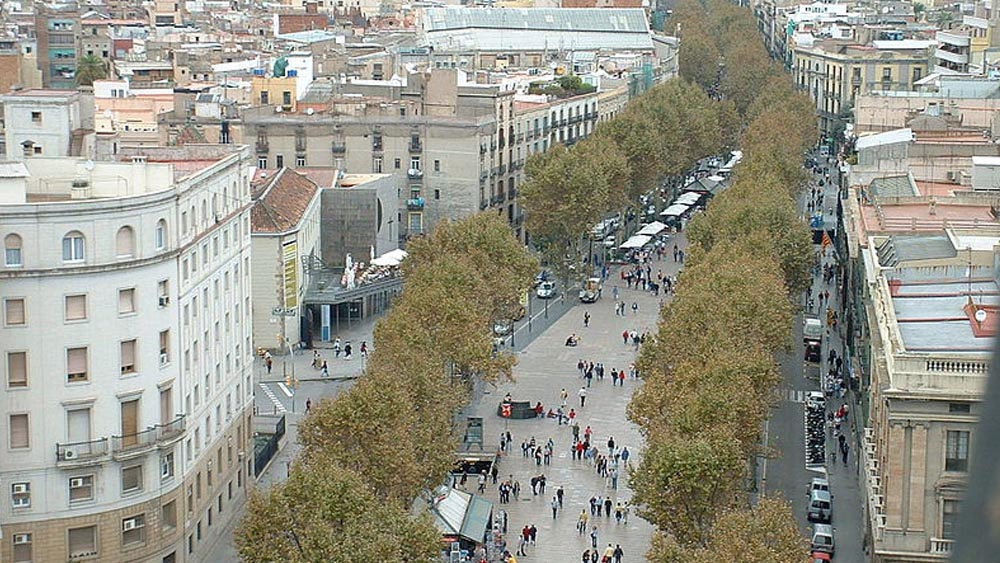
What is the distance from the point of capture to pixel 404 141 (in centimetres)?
11088

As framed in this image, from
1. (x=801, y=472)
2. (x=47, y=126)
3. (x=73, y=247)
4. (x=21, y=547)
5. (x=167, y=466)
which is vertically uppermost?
(x=47, y=126)

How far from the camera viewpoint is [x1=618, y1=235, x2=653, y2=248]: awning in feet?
379

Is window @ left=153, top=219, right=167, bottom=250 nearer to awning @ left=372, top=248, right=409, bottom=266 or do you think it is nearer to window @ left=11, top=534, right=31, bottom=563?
window @ left=11, top=534, right=31, bottom=563

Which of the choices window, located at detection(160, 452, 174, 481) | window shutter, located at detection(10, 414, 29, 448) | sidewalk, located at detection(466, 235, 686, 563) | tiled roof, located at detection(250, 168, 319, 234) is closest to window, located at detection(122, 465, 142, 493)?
window, located at detection(160, 452, 174, 481)

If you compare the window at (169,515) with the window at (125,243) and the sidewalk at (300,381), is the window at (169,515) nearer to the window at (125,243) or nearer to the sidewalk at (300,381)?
the sidewalk at (300,381)

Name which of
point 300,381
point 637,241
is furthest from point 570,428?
point 637,241

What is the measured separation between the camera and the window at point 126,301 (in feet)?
152

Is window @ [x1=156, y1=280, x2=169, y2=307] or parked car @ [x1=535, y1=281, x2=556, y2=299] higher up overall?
window @ [x1=156, y1=280, x2=169, y2=307]

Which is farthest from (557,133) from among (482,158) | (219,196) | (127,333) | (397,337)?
(127,333)

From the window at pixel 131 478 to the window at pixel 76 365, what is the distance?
310cm

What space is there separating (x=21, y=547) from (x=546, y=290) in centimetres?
6111

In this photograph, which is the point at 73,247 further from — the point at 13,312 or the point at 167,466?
the point at 167,466

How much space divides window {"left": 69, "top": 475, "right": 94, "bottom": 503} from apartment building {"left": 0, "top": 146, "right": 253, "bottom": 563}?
0.04 m

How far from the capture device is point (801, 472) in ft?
214
